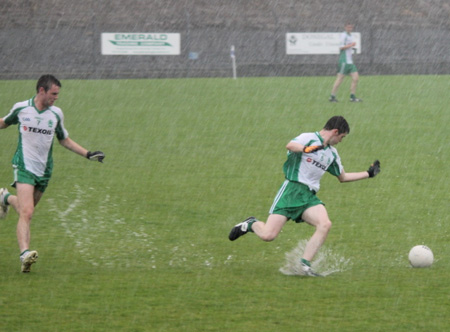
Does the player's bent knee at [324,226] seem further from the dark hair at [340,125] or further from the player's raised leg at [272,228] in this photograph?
the dark hair at [340,125]

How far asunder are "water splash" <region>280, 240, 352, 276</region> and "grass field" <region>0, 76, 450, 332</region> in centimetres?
5

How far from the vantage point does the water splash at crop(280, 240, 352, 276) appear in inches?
315

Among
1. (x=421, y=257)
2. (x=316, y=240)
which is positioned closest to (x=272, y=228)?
(x=316, y=240)

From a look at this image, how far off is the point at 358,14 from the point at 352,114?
26886 millimetres

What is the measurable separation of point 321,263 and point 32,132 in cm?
317

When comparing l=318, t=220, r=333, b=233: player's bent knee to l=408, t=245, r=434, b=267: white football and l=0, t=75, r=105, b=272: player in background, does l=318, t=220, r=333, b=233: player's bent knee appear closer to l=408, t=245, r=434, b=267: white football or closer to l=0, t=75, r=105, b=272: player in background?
l=408, t=245, r=434, b=267: white football

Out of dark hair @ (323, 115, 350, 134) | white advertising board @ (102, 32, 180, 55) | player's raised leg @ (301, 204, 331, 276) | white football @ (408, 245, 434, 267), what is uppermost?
white advertising board @ (102, 32, 180, 55)

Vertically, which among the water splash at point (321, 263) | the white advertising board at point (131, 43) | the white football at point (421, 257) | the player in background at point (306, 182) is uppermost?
the white advertising board at point (131, 43)

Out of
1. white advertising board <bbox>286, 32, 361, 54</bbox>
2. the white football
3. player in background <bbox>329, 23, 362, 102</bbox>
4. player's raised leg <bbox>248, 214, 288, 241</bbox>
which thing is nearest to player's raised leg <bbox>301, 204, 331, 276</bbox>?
player's raised leg <bbox>248, 214, 288, 241</bbox>

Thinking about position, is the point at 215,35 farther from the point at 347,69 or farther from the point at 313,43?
the point at 347,69

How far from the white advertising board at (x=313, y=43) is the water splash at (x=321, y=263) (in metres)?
26.0

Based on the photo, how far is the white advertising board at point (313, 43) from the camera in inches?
1367

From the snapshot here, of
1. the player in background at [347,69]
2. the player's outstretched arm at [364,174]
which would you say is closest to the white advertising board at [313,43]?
the player in background at [347,69]

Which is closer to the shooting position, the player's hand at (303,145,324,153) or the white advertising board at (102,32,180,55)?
the player's hand at (303,145,324,153)
